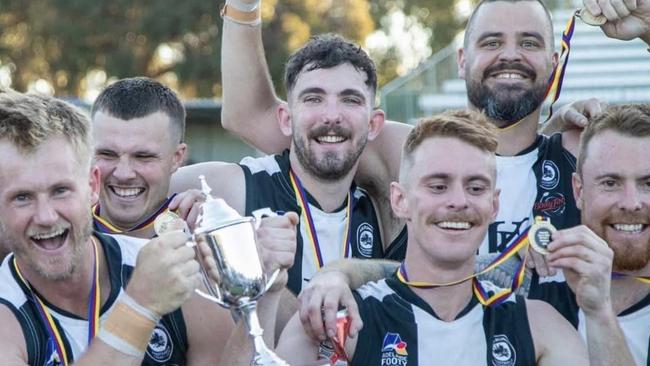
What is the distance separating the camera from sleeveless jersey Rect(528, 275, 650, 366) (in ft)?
13.6

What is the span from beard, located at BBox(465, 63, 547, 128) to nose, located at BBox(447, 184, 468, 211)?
1336mm

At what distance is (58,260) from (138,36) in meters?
28.7

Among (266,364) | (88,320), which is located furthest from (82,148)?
(266,364)

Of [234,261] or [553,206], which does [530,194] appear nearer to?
[553,206]

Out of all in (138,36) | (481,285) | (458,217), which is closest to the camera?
(458,217)

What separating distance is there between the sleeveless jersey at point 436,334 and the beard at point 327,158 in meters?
0.90

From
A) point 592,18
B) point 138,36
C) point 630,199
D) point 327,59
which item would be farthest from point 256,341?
point 138,36

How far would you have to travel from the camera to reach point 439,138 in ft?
13.4

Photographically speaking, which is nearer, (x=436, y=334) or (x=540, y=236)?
(x=540, y=236)

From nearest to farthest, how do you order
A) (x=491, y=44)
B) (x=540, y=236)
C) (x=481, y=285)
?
1. (x=540, y=236)
2. (x=481, y=285)
3. (x=491, y=44)

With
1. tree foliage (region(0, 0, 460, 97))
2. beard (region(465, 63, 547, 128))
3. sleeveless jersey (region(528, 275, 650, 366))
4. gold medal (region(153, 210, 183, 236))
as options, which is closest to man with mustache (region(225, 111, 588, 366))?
sleeveless jersey (region(528, 275, 650, 366))

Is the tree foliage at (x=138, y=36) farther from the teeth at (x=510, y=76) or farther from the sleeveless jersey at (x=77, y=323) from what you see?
the sleeveless jersey at (x=77, y=323)

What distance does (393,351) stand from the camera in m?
3.90

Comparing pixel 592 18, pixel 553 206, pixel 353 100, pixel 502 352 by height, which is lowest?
pixel 502 352
